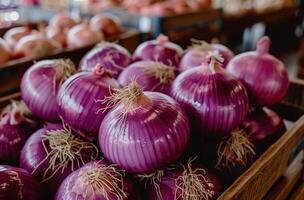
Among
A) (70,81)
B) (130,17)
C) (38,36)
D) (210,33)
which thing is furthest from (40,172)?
(210,33)

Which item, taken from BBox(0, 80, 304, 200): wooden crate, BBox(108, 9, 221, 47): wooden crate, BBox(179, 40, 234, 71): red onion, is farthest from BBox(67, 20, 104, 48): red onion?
BBox(179, 40, 234, 71): red onion

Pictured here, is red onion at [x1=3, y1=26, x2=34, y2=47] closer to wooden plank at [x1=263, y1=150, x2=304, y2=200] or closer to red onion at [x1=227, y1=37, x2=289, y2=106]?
red onion at [x1=227, y1=37, x2=289, y2=106]

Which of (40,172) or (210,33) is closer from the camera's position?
(40,172)

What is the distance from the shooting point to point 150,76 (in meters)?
0.78

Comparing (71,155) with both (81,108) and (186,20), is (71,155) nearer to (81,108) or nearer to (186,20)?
(81,108)

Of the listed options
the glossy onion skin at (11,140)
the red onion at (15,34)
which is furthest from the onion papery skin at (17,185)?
the red onion at (15,34)

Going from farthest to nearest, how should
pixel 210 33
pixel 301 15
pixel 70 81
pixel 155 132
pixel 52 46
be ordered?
pixel 301 15 < pixel 210 33 < pixel 52 46 < pixel 70 81 < pixel 155 132

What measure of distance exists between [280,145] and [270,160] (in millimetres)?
67

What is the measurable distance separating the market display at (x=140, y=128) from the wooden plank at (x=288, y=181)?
0.11m

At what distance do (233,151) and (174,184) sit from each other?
0.19 m

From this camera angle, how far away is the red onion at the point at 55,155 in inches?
25.8

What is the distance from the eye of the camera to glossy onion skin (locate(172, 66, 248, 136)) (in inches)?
26.3

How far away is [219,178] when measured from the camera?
69 cm

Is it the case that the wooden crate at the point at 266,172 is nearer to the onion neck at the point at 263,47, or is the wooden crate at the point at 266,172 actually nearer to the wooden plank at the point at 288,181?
the wooden plank at the point at 288,181
